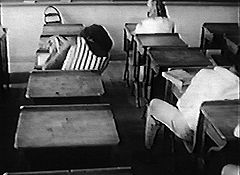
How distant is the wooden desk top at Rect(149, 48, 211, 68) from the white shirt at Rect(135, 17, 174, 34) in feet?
1.56

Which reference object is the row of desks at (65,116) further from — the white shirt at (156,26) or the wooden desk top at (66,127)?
the white shirt at (156,26)

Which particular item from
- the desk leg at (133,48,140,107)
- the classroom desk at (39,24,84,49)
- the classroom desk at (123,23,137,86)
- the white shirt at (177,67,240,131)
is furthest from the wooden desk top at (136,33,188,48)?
the white shirt at (177,67,240,131)

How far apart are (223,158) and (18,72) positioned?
11.2ft

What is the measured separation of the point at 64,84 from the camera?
3.16 metres

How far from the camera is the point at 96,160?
2.37 m

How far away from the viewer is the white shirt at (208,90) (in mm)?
2334

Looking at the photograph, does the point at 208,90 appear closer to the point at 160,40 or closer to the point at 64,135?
the point at 64,135

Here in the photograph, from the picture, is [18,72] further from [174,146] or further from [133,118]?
[174,146]

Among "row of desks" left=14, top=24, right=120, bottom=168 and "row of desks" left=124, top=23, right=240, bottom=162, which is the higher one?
"row of desks" left=124, top=23, right=240, bottom=162

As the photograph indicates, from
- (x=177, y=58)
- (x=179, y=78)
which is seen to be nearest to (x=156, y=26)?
(x=177, y=58)

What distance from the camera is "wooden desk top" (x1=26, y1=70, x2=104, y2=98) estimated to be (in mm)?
2998

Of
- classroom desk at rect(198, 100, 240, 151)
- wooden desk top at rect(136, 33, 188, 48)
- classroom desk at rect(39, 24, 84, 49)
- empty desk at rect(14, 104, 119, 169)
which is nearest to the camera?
classroom desk at rect(198, 100, 240, 151)

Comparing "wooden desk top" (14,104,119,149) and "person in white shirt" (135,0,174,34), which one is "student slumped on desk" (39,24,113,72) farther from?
"wooden desk top" (14,104,119,149)

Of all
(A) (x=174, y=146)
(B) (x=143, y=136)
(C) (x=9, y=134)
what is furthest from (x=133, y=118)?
(C) (x=9, y=134)
